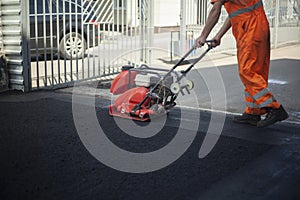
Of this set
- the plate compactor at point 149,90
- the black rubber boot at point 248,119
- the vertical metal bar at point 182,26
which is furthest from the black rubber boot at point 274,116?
the vertical metal bar at point 182,26

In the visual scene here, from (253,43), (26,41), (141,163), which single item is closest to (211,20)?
(253,43)

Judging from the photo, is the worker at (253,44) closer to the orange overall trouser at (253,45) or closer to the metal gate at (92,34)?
the orange overall trouser at (253,45)

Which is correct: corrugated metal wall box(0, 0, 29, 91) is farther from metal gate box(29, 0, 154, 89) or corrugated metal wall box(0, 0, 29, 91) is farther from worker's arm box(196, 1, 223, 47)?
worker's arm box(196, 1, 223, 47)

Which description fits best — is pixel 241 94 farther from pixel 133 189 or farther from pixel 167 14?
pixel 167 14

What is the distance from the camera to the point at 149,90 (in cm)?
584

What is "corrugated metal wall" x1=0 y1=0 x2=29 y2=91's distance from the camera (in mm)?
7691

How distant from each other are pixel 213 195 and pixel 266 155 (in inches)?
47.6

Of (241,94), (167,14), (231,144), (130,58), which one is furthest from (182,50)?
(167,14)

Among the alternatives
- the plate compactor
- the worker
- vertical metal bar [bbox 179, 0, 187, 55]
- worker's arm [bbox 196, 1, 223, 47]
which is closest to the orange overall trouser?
the worker

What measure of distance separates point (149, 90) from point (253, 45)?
1.36 metres

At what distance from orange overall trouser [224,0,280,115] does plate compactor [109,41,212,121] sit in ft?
1.51

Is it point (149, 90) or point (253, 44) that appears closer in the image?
point (253, 44)

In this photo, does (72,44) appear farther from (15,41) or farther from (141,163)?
(141,163)

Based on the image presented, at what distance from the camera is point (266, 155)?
15.5 feet
